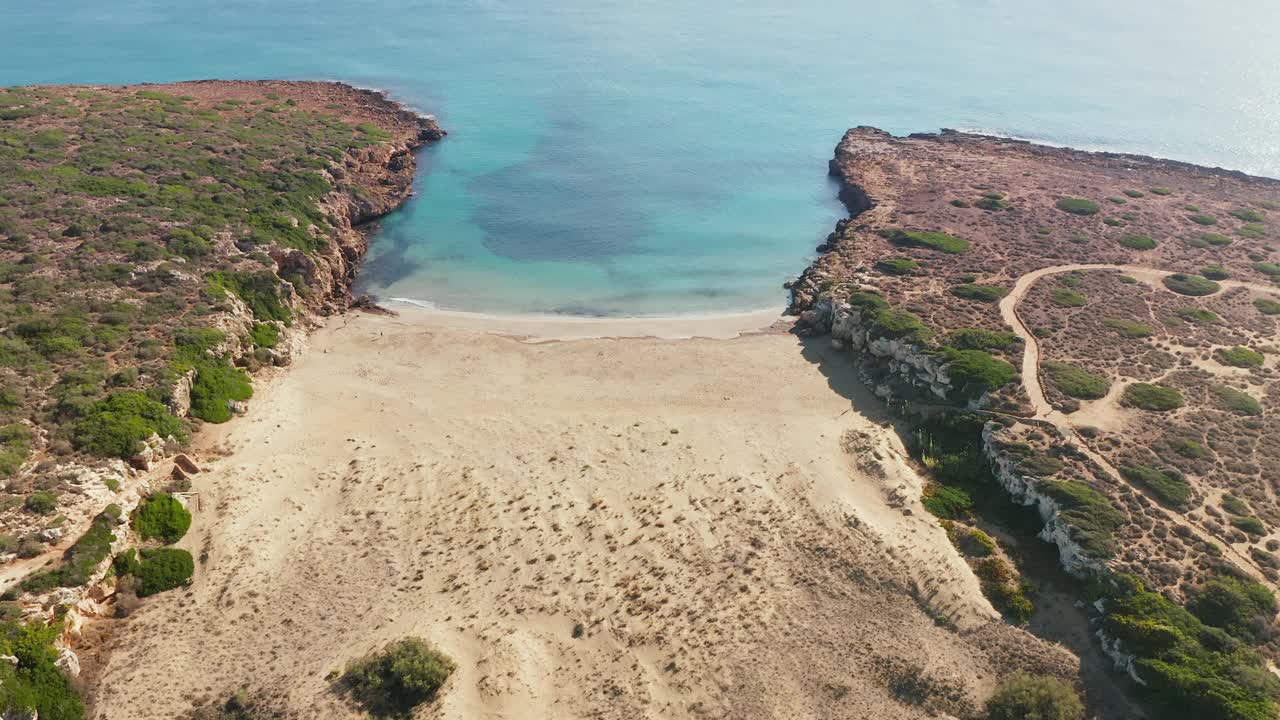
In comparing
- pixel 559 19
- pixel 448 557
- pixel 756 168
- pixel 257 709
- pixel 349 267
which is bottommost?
pixel 257 709

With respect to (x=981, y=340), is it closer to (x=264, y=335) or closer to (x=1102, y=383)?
(x=1102, y=383)

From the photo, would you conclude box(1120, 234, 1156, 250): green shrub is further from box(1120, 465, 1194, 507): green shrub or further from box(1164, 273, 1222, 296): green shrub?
box(1120, 465, 1194, 507): green shrub

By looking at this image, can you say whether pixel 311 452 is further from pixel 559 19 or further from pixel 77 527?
pixel 559 19

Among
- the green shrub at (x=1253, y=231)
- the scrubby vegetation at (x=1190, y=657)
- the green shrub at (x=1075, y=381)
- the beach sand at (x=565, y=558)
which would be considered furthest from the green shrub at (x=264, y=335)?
the green shrub at (x=1253, y=231)

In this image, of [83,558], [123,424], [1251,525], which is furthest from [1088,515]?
[123,424]

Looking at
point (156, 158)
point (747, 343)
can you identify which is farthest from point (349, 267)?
point (747, 343)

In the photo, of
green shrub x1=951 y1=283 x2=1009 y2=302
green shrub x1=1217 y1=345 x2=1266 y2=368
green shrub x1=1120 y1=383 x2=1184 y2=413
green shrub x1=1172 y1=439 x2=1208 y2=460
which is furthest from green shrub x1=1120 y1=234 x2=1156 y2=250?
green shrub x1=1172 y1=439 x2=1208 y2=460
